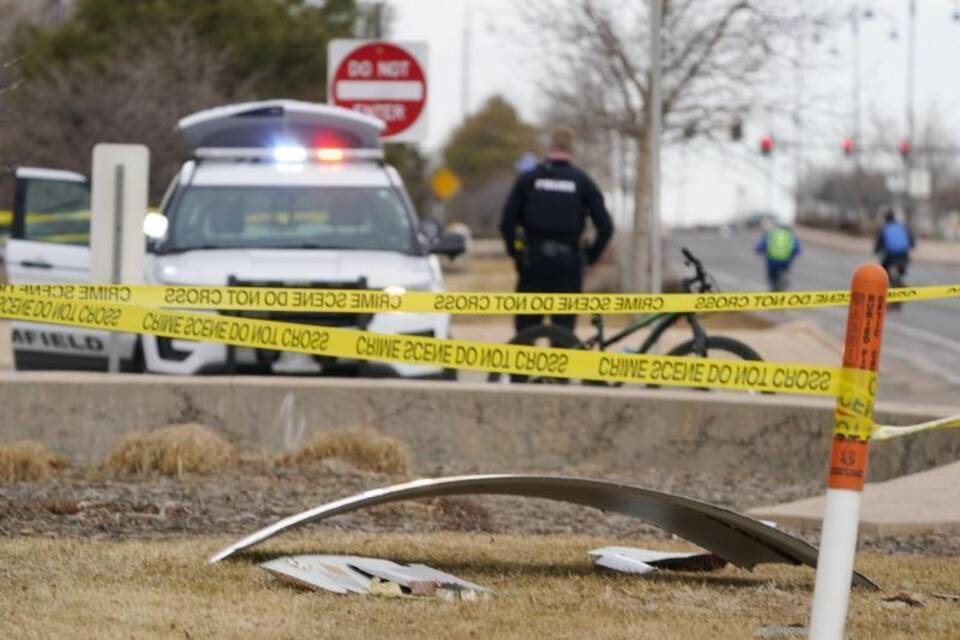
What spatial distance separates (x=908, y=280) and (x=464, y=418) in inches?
1707

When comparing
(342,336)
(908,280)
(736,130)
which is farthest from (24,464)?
(908,280)

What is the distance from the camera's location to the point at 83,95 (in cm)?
3172

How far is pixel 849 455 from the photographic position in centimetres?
497

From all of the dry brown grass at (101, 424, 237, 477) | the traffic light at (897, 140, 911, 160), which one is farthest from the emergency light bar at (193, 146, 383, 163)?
the traffic light at (897, 140, 911, 160)

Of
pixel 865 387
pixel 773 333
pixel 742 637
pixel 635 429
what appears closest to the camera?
pixel 865 387

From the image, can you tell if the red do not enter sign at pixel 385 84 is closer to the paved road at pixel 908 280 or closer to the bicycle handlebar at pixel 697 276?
the bicycle handlebar at pixel 697 276

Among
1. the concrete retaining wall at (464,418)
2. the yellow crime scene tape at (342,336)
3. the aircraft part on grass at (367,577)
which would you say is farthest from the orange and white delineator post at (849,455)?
the concrete retaining wall at (464,418)

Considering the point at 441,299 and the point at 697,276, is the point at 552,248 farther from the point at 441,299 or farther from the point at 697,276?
the point at 441,299

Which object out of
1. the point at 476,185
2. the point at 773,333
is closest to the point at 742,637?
the point at 773,333

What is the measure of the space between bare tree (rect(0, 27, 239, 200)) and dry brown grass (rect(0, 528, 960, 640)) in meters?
16.9

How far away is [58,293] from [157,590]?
7.46ft

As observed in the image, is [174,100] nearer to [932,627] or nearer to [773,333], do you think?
[773,333]

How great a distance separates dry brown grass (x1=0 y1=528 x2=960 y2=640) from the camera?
5.79 metres

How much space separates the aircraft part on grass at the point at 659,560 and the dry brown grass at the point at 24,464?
2.92 meters
